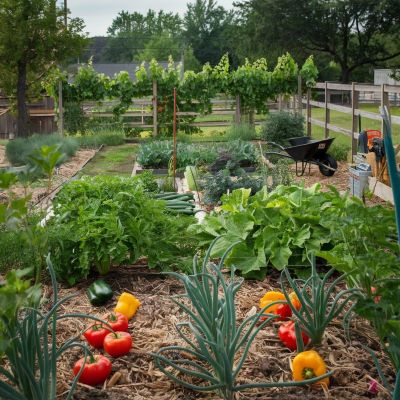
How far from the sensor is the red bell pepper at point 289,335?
326 cm

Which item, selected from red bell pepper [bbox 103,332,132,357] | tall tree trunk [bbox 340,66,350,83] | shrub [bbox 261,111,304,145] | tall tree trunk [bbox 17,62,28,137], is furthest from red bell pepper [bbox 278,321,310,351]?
tall tree trunk [bbox 340,66,350,83]

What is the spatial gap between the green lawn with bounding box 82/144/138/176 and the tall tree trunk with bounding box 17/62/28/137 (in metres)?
2.16

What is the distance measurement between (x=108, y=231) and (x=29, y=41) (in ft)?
42.6

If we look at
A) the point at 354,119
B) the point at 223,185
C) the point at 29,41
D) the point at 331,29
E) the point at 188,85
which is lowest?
the point at 223,185

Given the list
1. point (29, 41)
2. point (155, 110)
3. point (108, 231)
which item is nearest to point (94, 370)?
point (108, 231)

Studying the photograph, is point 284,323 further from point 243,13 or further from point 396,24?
point 243,13

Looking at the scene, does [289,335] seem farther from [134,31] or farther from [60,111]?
[134,31]

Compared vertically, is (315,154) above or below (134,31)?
below

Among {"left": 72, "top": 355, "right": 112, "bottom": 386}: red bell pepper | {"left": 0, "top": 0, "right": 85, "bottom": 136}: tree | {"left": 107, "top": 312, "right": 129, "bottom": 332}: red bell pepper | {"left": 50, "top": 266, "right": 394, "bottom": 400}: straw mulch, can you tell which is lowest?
{"left": 50, "top": 266, "right": 394, "bottom": 400}: straw mulch

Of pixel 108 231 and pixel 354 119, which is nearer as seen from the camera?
pixel 108 231

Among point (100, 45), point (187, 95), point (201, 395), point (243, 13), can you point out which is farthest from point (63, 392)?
point (100, 45)

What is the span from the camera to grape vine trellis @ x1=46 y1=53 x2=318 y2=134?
1839 centimetres

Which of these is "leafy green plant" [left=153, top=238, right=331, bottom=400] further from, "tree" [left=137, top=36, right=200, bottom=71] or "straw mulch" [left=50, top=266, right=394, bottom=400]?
"tree" [left=137, top=36, right=200, bottom=71]

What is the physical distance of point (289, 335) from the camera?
128 inches
